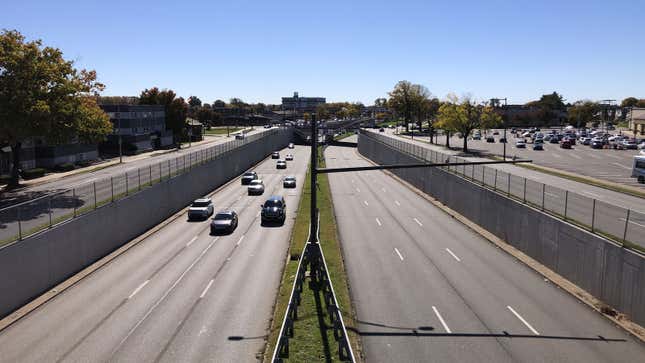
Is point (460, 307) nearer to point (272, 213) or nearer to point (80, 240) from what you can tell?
point (80, 240)

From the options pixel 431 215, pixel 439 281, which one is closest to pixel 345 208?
pixel 431 215

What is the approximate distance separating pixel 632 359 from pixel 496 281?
8.95 m

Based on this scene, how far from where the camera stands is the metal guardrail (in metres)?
15.7

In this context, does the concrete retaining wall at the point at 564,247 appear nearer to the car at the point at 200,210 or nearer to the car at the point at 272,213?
the car at the point at 272,213

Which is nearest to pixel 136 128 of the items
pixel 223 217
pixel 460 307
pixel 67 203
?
pixel 223 217

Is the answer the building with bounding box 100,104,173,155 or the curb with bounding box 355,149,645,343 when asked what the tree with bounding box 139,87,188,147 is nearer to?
the building with bounding box 100,104,173,155

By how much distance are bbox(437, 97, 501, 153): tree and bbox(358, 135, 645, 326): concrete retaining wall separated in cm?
5520

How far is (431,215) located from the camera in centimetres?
4512

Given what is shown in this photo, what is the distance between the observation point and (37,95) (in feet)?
141

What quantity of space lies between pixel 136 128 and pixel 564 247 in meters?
86.9

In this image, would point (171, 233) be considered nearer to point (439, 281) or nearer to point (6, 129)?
point (6, 129)

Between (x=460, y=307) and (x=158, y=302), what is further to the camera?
(x=158, y=302)

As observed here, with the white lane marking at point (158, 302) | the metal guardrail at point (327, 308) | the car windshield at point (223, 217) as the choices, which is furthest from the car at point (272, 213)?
the metal guardrail at point (327, 308)

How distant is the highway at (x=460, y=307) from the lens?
17.9m
